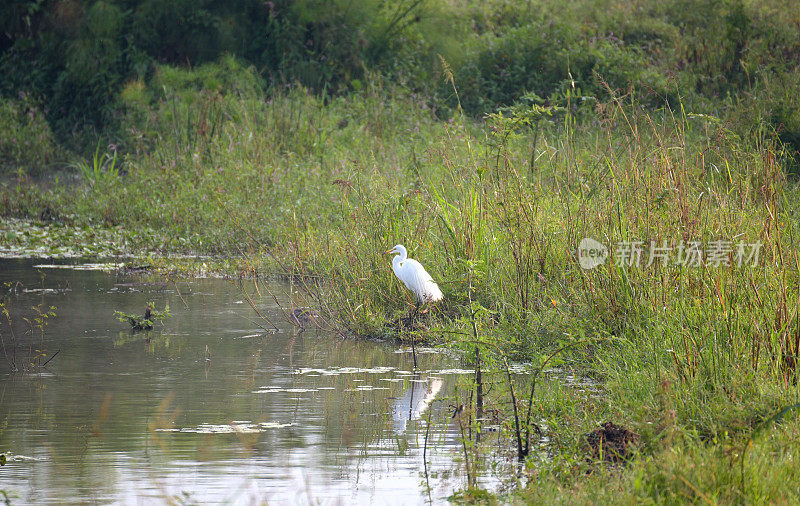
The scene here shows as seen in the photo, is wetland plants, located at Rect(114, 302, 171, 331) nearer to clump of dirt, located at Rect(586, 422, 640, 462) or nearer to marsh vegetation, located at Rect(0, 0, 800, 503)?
marsh vegetation, located at Rect(0, 0, 800, 503)

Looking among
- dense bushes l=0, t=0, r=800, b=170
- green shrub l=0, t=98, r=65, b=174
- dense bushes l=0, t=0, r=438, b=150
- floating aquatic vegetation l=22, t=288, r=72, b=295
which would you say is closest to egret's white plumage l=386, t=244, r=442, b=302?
floating aquatic vegetation l=22, t=288, r=72, b=295

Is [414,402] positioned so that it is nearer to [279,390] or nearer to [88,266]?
[279,390]

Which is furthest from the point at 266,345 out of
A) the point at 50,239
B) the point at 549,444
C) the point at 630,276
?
the point at 50,239

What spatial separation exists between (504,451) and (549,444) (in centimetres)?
24

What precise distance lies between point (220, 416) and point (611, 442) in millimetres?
2317

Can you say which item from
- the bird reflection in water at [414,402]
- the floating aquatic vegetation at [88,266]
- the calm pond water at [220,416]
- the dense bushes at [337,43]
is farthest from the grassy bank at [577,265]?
the dense bushes at [337,43]

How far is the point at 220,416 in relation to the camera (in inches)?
251

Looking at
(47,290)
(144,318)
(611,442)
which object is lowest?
(611,442)

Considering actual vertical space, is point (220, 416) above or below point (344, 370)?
below

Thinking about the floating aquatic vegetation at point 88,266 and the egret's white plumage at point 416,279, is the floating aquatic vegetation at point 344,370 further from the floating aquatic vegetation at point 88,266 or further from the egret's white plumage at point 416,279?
the floating aquatic vegetation at point 88,266

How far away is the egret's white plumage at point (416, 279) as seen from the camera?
840 cm

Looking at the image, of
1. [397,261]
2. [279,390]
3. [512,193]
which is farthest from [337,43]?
[279,390]

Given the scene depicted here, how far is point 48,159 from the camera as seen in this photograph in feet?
64.5

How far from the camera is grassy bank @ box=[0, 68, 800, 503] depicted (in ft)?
16.5
